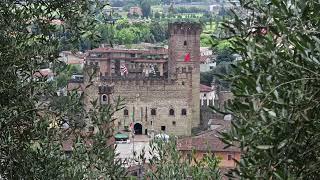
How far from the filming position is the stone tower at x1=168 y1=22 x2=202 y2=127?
31.5 m

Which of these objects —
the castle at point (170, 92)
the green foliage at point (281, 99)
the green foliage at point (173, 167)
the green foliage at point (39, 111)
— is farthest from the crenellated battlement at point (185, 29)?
the green foliage at point (281, 99)

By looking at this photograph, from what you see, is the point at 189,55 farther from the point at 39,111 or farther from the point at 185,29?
the point at 39,111

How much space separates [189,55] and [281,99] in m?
29.8

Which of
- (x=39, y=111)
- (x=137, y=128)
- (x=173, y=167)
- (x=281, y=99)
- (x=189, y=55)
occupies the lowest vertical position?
(x=137, y=128)

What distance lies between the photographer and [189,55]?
32188 millimetres

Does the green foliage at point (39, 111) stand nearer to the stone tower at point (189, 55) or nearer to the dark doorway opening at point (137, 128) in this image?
the dark doorway opening at point (137, 128)

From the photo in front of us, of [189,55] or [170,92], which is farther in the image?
[189,55]

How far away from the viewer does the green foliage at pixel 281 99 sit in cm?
245

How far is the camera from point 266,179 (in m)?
2.48

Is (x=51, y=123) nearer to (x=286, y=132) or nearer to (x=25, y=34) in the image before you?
(x=25, y=34)

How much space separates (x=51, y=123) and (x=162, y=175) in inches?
53.0

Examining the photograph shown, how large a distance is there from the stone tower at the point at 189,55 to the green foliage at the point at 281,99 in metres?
28.7

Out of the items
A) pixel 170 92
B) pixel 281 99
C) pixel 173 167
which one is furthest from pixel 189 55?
pixel 281 99

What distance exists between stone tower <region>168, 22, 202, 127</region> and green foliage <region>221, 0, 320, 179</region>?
28733 millimetres
